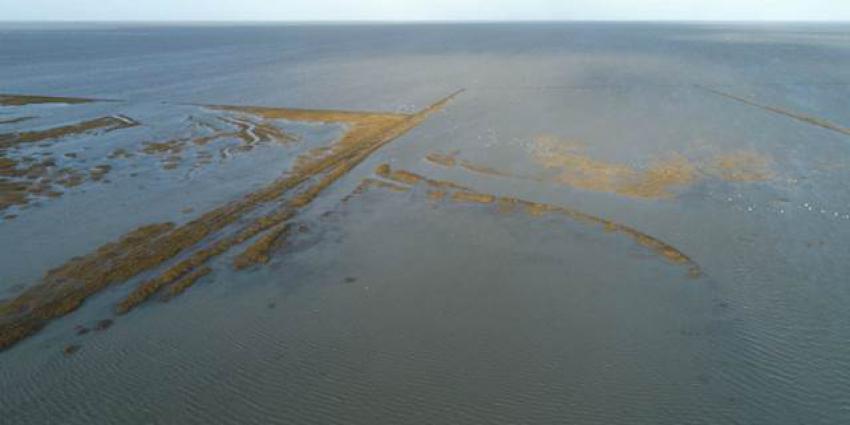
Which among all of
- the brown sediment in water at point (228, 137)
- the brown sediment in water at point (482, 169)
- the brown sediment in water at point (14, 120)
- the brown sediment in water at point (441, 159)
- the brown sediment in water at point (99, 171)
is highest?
the brown sediment in water at point (14, 120)

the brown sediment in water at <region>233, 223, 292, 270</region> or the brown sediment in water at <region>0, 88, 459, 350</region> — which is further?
the brown sediment in water at <region>233, 223, 292, 270</region>

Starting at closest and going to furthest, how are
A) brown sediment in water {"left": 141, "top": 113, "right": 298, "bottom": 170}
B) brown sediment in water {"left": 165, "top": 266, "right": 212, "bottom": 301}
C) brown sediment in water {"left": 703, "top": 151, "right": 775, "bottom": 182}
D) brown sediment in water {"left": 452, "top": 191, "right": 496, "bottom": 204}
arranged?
brown sediment in water {"left": 165, "top": 266, "right": 212, "bottom": 301} → brown sediment in water {"left": 452, "top": 191, "right": 496, "bottom": 204} → brown sediment in water {"left": 703, "top": 151, "right": 775, "bottom": 182} → brown sediment in water {"left": 141, "top": 113, "right": 298, "bottom": 170}

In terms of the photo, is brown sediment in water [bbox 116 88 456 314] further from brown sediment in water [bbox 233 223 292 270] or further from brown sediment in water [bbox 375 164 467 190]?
brown sediment in water [bbox 375 164 467 190]

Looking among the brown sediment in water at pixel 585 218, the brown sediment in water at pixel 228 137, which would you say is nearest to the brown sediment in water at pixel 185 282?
the brown sediment in water at pixel 585 218

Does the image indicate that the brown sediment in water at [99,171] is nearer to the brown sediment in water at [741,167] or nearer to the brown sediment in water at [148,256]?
the brown sediment in water at [148,256]

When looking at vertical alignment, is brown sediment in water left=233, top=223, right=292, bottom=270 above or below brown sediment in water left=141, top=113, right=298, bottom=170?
below

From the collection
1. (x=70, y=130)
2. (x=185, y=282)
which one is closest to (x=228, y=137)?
(x=70, y=130)

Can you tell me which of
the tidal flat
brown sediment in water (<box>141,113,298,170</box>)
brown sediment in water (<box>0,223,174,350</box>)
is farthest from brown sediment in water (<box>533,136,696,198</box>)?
brown sediment in water (<box>0,223,174,350</box>)
